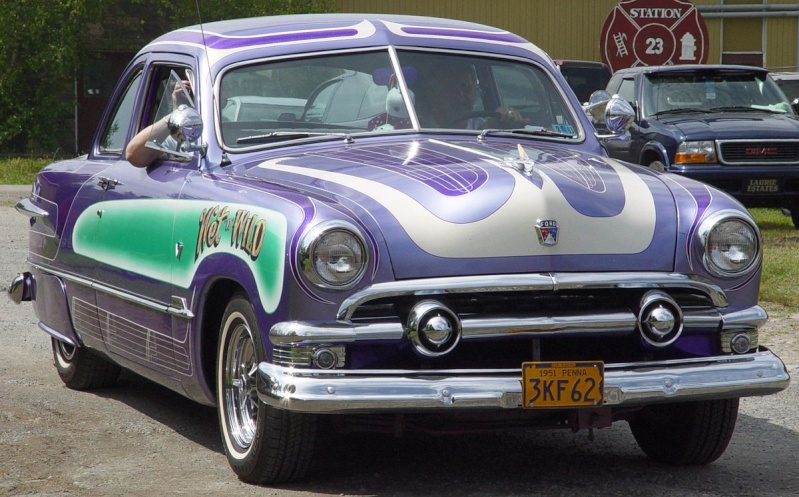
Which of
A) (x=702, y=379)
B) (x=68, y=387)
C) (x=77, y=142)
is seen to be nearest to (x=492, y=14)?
(x=77, y=142)

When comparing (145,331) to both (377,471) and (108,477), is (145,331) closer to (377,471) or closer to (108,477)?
(108,477)

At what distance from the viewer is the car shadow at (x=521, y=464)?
191 inches

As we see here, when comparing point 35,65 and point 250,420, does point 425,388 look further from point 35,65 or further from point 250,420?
point 35,65

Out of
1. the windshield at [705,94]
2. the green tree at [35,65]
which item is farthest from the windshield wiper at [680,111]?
the green tree at [35,65]

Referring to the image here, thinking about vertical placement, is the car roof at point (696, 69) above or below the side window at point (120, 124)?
above

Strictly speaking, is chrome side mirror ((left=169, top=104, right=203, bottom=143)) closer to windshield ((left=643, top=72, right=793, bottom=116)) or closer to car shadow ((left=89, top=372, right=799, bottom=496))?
car shadow ((left=89, top=372, right=799, bottom=496))

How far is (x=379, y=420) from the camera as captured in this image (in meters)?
4.68

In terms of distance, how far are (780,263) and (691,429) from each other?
6390 mm

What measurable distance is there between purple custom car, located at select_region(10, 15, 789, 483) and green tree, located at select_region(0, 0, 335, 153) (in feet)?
60.1

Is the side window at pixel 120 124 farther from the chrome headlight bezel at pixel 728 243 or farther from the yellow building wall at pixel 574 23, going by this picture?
the yellow building wall at pixel 574 23

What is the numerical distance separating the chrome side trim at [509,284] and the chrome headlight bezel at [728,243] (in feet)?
0.59

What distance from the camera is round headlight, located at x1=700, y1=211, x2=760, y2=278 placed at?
4.79m

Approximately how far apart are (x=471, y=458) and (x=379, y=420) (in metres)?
0.81

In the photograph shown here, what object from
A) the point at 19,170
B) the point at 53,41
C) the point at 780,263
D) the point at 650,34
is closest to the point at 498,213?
the point at 780,263
